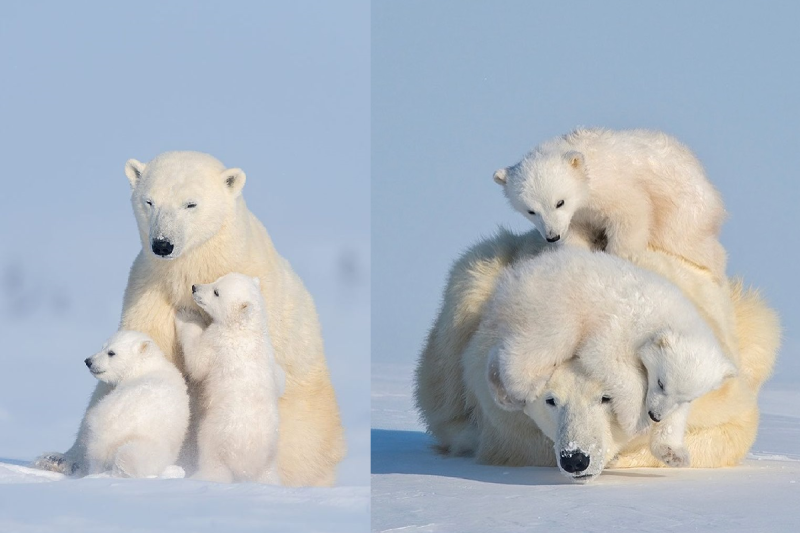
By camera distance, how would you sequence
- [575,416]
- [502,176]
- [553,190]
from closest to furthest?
1. [575,416]
2. [553,190]
3. [502,176]

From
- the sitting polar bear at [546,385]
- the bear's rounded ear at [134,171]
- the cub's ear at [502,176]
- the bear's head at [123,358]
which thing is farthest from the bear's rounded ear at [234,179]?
the cub's ear at [502,176]

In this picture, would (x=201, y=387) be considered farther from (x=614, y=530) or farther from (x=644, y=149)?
(x=644, y=149)

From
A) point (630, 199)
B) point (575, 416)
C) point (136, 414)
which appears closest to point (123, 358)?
point (136, 414)

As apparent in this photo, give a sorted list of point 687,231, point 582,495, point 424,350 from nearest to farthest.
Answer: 1. point 582,495
2. point 687,231
3. point 424,350

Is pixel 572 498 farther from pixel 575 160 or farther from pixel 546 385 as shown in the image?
pixel 575 160

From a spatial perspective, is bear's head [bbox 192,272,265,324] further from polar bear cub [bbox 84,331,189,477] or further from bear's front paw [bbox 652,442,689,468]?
bear's front paw [bbox 652,442,689,468]

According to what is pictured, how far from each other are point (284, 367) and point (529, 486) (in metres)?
1.68

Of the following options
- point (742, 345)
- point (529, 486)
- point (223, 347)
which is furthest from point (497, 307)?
point (742, 345)

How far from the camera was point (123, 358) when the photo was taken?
6.09 metres

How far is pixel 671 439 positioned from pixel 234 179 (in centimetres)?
269

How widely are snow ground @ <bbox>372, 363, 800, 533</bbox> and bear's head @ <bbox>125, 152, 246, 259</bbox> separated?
159cm

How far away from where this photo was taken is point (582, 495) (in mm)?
5426

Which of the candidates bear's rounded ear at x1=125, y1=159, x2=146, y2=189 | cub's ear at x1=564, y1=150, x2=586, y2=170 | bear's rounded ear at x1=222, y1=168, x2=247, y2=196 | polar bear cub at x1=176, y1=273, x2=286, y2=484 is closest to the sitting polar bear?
cub's ear at x1=564, y1=150, x2=586, y2=170

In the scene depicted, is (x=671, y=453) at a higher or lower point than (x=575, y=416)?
lower
